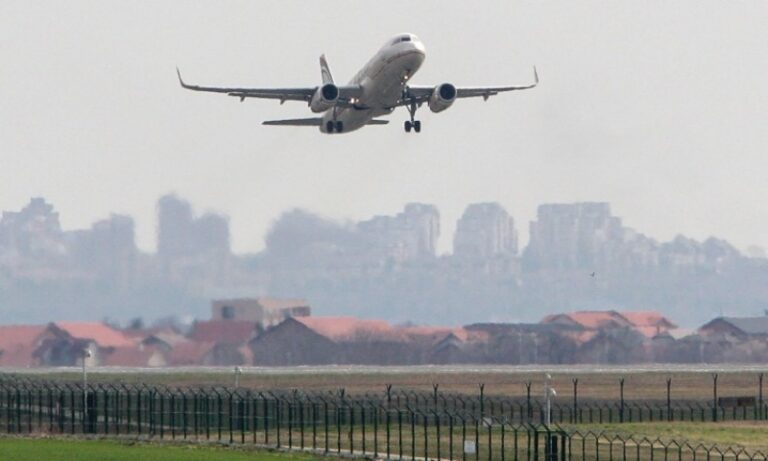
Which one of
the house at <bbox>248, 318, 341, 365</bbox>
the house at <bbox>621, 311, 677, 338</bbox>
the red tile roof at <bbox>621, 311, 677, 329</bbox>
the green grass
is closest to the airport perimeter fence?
the green grass

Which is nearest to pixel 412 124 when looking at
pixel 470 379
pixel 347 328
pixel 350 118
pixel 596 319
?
pixel 350 118

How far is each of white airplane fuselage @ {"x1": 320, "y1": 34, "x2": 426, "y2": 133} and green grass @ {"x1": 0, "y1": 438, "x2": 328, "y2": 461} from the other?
3083 centimetres

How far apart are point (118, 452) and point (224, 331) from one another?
211ft

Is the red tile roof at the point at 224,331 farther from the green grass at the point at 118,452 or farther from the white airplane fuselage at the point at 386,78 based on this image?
the green grass at the point at 118,452

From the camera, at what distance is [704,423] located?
79.2 m

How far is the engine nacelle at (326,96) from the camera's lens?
94562mm

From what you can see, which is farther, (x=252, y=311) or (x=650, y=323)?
(x=650, y=323)

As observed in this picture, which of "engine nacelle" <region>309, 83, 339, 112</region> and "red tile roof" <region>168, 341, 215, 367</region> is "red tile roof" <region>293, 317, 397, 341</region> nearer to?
"red tile roof" <region>168, 341, 215, 367</region>

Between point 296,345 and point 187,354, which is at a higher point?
point 187,354

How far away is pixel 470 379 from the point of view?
119562 millimetres

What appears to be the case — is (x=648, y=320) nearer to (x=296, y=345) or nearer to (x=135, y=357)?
(x=296, y=345)

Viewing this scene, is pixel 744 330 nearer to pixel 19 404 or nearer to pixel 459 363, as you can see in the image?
pixel 459 363

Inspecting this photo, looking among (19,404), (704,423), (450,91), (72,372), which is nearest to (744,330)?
(72,372)

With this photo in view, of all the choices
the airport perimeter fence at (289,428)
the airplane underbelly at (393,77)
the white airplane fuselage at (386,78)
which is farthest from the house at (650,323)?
the airport perimeter fence at (289,428)
